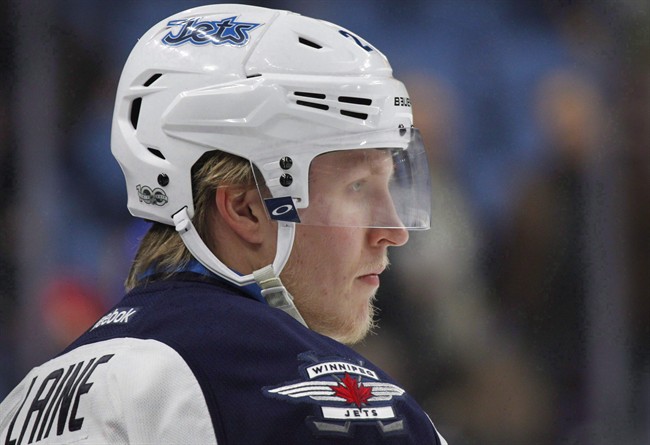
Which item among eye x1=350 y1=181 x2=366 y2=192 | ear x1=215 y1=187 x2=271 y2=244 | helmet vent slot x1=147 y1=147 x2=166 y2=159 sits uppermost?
helmet vent slot x1=147 y1=147 x2=166 y2=159

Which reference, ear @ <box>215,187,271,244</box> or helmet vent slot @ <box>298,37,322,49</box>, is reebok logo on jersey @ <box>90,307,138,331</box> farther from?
helmet vent slot @ <box>298,37,322,49</box>

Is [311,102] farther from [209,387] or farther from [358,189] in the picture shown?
[209,387]

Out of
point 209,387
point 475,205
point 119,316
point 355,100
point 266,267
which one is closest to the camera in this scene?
point 209,387

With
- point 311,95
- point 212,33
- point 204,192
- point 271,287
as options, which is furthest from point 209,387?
point 212,33

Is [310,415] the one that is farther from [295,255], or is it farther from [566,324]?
[566,324]

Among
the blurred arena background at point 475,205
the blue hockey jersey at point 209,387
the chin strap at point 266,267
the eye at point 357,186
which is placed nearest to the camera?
the blue hockey jersey at point 209,387

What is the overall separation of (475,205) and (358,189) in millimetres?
1404

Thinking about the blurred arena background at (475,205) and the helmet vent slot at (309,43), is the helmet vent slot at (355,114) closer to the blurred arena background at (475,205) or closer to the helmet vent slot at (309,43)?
the helmet vent slot at (309,43)

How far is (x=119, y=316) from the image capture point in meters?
1.46

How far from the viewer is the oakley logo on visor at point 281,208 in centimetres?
161

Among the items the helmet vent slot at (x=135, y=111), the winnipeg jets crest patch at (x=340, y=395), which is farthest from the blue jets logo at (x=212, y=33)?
the winnipeg jets crest patch at (x=340, y=395)

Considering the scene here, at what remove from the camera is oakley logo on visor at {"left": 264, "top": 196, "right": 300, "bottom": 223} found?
5.27ft

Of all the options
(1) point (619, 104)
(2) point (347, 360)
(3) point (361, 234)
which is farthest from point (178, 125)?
(1) point (619, 104)

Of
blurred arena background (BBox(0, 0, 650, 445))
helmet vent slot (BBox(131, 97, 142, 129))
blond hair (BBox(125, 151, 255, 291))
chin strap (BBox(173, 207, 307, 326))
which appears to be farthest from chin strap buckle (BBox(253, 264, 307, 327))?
blurred arena background (BBox(0, 0, 650, 445))
